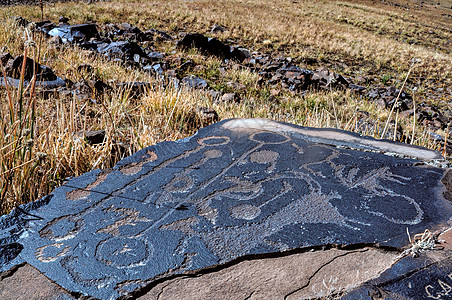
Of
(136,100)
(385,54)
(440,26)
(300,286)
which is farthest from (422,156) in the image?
(440,26)

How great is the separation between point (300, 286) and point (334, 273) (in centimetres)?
14

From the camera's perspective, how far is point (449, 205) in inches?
67.9

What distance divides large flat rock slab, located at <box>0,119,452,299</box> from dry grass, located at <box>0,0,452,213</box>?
0.33m

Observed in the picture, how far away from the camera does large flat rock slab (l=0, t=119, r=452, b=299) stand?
1.34 m

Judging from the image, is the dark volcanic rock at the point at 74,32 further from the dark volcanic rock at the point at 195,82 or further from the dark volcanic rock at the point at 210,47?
the dark volcanic rock at the point at 195,82

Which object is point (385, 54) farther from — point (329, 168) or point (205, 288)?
point (205, 288)

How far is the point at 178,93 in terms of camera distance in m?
3.69

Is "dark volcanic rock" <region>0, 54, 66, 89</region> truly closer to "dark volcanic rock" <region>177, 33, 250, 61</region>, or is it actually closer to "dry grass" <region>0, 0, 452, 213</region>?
"dry grass" <region>0, 0, 452, 213</region>

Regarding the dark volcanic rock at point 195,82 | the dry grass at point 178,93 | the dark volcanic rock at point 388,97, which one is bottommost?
the dark volcanic rock at point 388,97

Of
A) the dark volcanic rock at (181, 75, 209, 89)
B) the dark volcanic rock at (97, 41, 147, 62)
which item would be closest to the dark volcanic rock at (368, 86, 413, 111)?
the dark volcanic rock at (181, 75, 209, 89)

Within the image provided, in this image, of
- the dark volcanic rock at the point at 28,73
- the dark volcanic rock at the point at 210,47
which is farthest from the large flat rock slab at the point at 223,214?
the dark volcanic rock at the point at 210,47

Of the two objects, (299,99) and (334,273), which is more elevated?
(334,273)

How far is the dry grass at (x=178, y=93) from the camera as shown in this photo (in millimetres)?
2113

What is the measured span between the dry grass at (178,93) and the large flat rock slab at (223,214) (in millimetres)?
326
